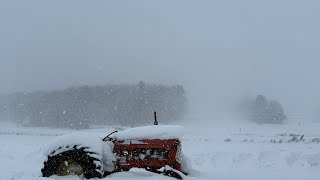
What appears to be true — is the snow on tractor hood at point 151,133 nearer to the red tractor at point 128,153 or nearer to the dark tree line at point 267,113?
the red tractor at point 128,153

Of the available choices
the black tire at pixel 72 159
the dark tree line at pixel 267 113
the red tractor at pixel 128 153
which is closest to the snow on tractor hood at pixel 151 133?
the red tractor at pixel 128 153

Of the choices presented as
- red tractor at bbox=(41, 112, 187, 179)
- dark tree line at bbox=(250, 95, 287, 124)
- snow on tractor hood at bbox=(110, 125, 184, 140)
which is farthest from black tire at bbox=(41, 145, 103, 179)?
dark tree line at bbox=(250, 95, 287, 124)

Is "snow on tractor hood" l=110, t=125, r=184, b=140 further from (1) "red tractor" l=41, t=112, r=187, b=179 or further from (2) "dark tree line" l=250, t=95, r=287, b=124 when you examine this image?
(2) "dark tree line" l=250, t=95, r=287, b=124

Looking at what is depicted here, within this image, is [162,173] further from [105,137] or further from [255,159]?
[255,159]

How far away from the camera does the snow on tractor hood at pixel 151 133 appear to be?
903 centimetres

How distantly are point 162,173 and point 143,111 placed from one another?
2758 inches

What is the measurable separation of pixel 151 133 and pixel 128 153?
2.24ft

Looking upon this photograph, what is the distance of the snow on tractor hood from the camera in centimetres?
903

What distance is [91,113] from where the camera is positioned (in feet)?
271

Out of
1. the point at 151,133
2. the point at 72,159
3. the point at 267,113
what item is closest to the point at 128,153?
the point at 151,133

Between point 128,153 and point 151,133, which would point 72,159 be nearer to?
point 128,153

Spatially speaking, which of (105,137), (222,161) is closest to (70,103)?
(222,161)

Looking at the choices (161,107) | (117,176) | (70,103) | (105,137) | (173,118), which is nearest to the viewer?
(117,176)

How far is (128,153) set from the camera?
358 inches
